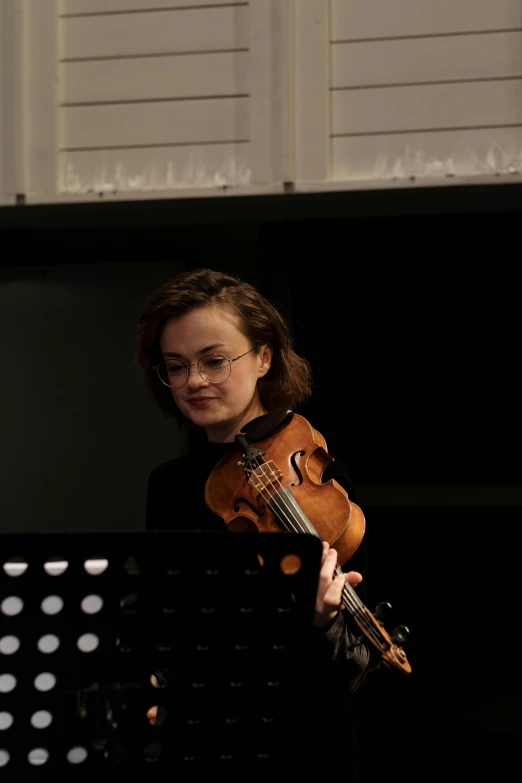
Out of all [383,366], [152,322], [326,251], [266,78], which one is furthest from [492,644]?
[266,78]

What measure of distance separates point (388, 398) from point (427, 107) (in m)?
0.82

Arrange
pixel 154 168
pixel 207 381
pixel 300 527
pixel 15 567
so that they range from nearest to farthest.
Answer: pixel 15 567 → pixel 300 527 → pixel 207 381 → pixel 154 168

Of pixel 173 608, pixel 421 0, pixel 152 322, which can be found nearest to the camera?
pixel 173 608

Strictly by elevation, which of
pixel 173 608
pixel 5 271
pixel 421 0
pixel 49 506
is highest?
pixel 421 0

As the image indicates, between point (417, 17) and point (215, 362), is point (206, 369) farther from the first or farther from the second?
point (417, 17)

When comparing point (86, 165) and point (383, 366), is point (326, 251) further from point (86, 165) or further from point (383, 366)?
point (86, 165)

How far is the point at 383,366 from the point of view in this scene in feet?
8.50

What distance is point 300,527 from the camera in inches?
52.1

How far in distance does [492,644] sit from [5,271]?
1.84 m

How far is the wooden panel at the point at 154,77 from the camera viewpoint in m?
2.51

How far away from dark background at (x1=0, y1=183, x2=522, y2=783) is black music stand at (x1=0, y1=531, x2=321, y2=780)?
1617 mm

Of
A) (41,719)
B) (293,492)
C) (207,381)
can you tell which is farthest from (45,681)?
(207,381)

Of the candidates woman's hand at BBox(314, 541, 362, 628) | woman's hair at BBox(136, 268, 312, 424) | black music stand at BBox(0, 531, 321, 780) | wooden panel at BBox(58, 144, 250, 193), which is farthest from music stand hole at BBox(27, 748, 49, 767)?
wooden panel at BBox(58, 144, 250, 193)

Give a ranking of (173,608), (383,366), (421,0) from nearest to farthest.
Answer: (173,608) → (421,0) → (383,366)
